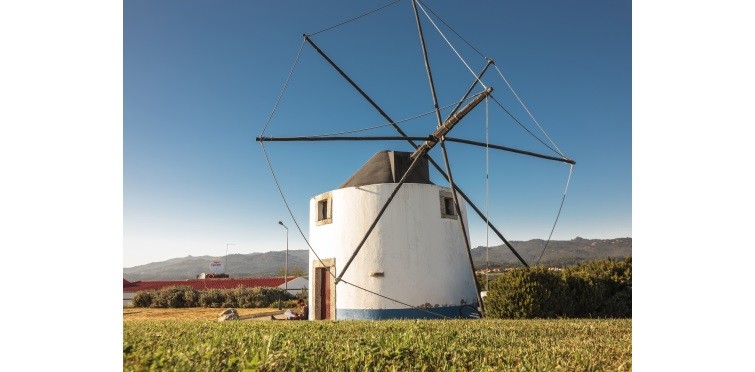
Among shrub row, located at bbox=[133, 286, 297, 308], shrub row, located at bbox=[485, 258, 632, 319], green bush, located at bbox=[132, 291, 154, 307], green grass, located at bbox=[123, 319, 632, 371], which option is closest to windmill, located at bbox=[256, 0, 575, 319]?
shrub row, located at bbox=[485, 258, 632, 319]

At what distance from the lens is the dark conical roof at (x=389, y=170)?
13930mm

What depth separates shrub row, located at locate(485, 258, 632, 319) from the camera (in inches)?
382

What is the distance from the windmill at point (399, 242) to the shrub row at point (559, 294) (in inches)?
76.1

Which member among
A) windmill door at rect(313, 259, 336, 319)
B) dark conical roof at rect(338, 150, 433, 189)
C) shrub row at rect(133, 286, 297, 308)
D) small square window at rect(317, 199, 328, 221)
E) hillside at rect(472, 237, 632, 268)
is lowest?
shrub row at rect(133, 286, 297, 308)

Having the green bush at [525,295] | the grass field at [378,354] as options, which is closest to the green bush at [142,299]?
the green bush at [525,295]

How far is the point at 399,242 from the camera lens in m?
13.1

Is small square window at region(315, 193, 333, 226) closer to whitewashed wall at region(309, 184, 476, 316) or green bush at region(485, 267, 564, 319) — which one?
whitewashed wall at region(309, 184, 476, 316)

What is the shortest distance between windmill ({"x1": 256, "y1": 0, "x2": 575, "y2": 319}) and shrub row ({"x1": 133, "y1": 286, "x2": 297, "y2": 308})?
13321 mm

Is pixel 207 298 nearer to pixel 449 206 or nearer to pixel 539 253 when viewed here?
pixel 449 206

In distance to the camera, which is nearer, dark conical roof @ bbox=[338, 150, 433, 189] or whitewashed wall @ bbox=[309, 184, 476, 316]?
whitewashed wall @ bbox=[309, 184, 476, 316]

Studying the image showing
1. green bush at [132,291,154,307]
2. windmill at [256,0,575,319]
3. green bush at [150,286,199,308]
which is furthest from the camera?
green bush at [150,286,199,308]

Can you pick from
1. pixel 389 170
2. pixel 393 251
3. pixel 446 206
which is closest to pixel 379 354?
pixel 393 251
